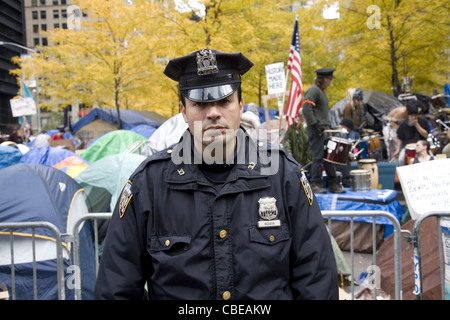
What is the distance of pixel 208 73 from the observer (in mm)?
2090

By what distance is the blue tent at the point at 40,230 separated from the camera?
450 cm

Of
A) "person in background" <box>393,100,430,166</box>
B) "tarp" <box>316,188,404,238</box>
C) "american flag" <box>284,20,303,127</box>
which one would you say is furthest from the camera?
"person in background" <box>393,100,430,166</box>

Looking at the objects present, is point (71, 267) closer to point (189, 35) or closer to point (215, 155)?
point (215, 155)

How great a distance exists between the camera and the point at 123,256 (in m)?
2.00

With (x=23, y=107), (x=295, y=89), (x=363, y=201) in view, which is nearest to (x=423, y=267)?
(x=363, y=201)

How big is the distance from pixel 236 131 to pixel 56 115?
5638cm

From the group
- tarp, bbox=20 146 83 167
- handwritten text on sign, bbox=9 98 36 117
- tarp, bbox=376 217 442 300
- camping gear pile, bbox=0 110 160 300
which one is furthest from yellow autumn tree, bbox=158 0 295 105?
tarp, bbox=376 217 442 300

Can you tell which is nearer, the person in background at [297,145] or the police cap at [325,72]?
the police cap at [325,72]

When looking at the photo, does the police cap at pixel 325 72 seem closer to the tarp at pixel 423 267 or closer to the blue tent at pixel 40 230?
the tarp at pixel 423 267

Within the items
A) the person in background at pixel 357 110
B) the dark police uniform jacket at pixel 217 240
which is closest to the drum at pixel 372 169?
the person in background at pixel 357 110

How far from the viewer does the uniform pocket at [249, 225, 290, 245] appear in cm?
197

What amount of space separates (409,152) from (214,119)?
7546 mm

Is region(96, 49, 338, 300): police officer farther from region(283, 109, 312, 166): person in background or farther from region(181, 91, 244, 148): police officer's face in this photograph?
region(283, 109, 312, 166): person in background

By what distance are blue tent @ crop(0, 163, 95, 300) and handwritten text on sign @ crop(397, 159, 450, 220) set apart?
11.2ft
